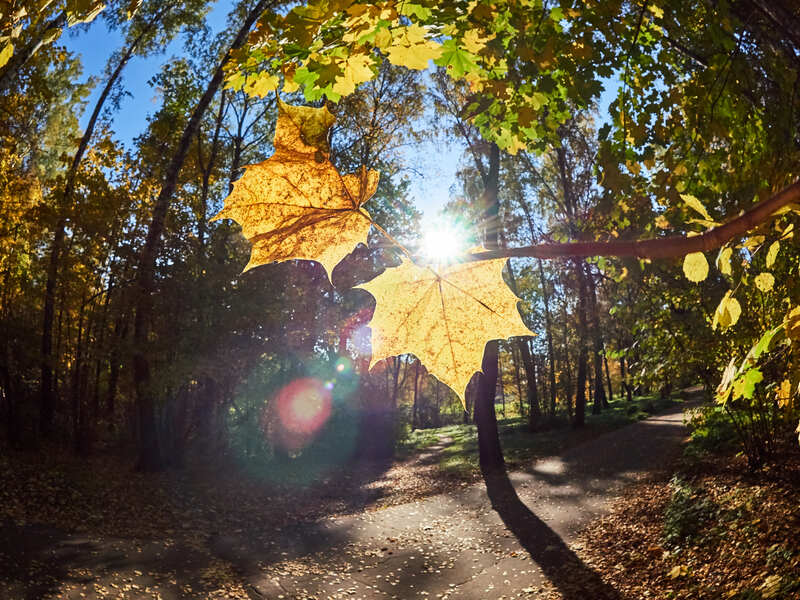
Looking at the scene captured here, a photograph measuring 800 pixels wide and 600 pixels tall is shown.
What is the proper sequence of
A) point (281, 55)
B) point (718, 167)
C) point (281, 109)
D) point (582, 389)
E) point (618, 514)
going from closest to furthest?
point (281, 109)
point (281, 55)
point (718, 167)
point (618, 514)
point (582, 389)

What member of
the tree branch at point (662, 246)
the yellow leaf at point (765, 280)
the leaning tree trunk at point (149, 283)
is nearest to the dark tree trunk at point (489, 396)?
the leaning tree trunk at point (149, 283)

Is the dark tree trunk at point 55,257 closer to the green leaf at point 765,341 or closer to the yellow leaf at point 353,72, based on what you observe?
the yellow leaf at point 353,72

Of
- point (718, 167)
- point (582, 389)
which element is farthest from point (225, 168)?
point (718, 167)

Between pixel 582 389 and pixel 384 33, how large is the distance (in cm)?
1880

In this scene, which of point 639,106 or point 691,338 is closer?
point 639,106

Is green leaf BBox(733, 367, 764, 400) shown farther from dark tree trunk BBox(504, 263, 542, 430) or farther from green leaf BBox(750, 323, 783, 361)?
dark tree trunk BBox(504, 263, 542, 430)

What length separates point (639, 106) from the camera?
11.8 ft

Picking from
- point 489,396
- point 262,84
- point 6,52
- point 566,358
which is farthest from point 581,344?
point 6,52

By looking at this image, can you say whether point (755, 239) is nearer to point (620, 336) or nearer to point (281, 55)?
point (281, 55)

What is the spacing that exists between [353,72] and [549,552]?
7.10 m

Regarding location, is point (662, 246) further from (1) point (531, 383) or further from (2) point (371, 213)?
(1) point (531, 383)

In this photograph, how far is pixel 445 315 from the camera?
0.98m

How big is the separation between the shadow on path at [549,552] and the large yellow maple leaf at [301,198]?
582 centimetres

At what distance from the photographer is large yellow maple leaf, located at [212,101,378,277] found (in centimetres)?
82
